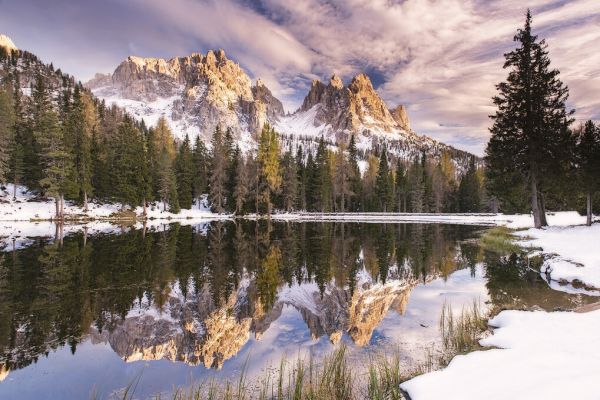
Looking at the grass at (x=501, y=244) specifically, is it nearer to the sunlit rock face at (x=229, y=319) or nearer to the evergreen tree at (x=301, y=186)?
the sunlit rock face at (x=229, y=319)

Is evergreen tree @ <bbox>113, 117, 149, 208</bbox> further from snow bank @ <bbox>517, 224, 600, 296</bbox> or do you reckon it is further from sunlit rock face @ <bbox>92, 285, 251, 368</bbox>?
snow bank @ <bbox>517, 224, 600, 296</bbox>

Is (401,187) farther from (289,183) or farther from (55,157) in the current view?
(55,157)

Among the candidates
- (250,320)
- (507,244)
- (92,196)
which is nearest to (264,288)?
(250,320)

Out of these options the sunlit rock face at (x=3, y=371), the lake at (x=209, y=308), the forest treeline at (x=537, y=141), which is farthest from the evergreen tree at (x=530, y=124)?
the sunlit rock face at (x=3, y=371)

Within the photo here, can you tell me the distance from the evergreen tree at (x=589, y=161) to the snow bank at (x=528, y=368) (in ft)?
88.9

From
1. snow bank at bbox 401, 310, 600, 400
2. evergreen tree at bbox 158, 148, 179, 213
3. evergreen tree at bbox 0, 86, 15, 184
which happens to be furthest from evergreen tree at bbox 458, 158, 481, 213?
evergreen tree at bbox 0, 86, 15, 184

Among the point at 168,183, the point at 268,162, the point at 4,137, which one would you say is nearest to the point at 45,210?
the point at 4,137

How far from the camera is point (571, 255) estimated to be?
1736cm

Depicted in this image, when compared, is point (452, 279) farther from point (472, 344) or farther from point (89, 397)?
point (89, 397)

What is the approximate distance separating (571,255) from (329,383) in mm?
16831

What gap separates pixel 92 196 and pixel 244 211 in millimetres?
25547

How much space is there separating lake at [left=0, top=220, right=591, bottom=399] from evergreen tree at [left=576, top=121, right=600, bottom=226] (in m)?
13.3

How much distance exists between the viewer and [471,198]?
8912cm

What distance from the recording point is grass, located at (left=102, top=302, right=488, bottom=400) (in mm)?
5977
